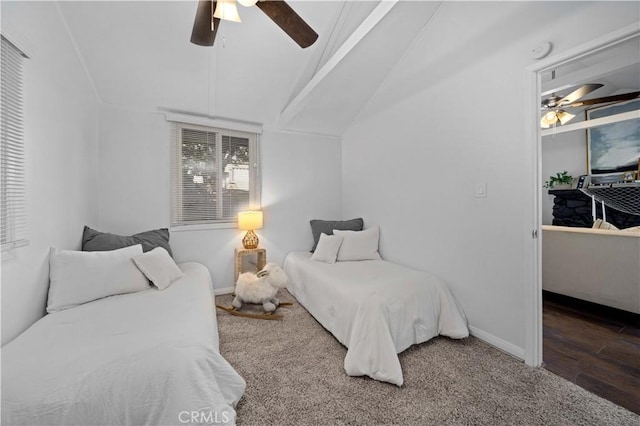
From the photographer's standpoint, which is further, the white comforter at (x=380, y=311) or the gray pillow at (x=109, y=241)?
the gray pillow at (x=109, y=241)

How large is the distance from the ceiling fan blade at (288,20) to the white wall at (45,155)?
1.31 meters

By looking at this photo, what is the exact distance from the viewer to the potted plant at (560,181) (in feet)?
13.6

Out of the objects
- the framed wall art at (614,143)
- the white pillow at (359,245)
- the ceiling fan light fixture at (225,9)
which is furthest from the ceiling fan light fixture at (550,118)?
the ceiling fan light fixture at (225,9)

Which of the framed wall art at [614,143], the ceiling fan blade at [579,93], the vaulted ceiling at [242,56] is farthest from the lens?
the framed wall art at [614,143]

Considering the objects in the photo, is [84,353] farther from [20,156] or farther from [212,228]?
[212,228]

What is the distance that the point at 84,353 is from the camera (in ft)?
3.66

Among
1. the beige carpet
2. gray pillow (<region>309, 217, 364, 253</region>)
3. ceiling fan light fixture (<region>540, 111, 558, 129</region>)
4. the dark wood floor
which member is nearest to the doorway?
the dark wood floor

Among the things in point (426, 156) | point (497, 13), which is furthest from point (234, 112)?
point (497, 13)

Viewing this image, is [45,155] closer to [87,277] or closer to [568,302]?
[87,277]

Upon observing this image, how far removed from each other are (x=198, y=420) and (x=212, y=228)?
7.80 ft

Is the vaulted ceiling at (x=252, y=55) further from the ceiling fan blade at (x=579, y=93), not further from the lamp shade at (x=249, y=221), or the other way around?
the lamp shade at (x=249, y=221)

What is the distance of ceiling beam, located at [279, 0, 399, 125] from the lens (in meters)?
1.83

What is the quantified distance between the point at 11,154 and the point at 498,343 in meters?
3.35

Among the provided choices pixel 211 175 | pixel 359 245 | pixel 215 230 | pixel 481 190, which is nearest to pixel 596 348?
pixel 481 190
